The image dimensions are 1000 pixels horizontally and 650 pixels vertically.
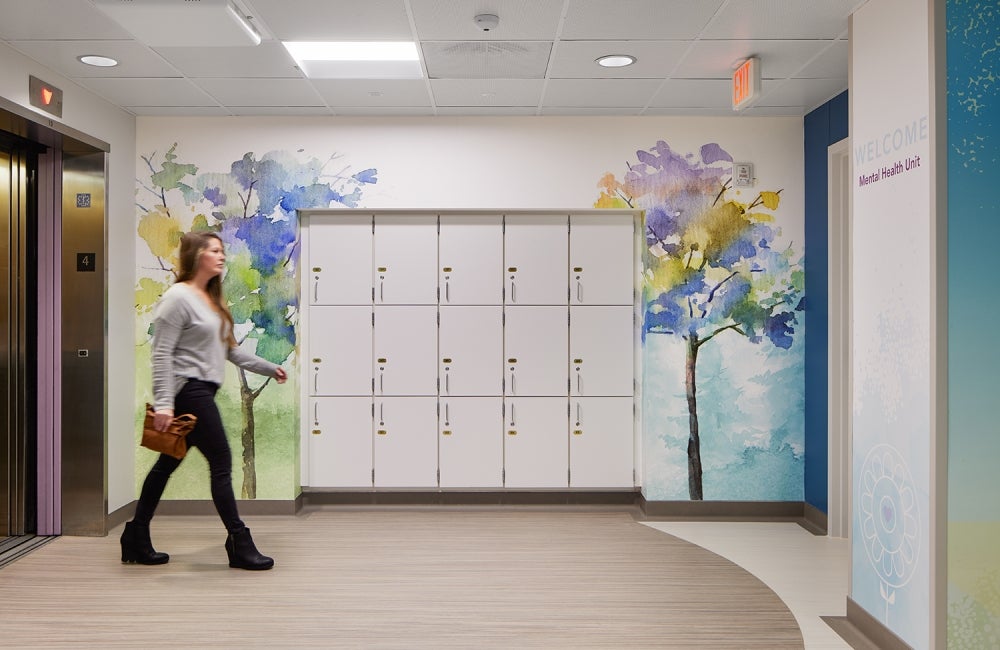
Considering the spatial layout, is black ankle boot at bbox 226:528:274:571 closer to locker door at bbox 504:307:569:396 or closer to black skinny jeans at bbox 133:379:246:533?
black skinny jeans at bbox 133:379:246:533

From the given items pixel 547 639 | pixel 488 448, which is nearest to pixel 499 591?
pixel 547 639

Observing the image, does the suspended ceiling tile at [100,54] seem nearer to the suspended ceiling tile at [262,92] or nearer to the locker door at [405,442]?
the suspended ceiling tile at [262,92]

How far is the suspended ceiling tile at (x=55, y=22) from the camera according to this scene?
3408mm

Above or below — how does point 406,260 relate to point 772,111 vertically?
below

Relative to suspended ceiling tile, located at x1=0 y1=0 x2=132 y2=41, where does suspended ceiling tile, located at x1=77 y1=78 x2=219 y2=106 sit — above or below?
above

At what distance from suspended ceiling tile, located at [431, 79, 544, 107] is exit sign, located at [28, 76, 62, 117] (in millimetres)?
2145

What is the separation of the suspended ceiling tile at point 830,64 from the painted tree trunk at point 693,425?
6.04 feet

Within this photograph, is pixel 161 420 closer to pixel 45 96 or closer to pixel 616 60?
pixel 45 96

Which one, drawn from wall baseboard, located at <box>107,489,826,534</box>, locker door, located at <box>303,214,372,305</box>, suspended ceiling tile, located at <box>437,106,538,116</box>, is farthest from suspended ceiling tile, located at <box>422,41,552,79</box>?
wall baseboard, located at <box>107,489,826,534</box>

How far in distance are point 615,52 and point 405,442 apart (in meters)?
3.04

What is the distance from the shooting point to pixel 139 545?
4.13 m

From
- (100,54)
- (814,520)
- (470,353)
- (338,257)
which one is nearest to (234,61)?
(100,54)

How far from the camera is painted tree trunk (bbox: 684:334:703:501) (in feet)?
17.5

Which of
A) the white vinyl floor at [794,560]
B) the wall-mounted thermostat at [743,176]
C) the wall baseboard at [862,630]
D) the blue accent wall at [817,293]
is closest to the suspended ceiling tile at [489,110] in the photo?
the wall-mounted thermostat at [743,176]
